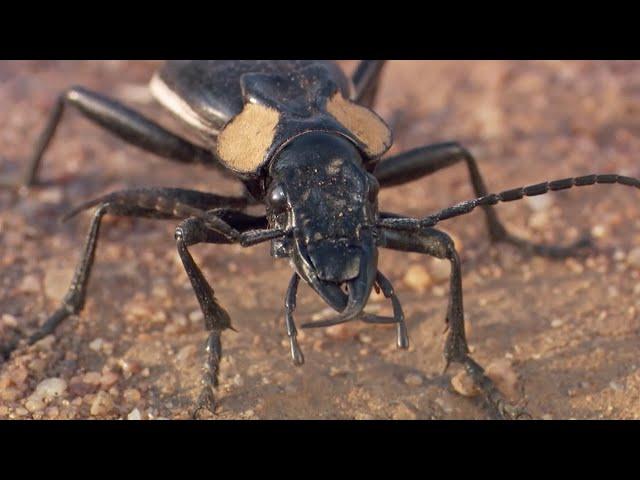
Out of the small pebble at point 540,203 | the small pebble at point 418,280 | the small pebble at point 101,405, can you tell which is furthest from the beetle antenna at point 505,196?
the small pebble at point 540,203

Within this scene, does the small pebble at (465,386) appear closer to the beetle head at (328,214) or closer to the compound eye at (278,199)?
the beetle head at (328,214)

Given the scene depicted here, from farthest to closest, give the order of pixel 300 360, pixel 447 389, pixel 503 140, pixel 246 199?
pixel 503 140, pixel 246 199, pixel 447 389, pixel 300 360

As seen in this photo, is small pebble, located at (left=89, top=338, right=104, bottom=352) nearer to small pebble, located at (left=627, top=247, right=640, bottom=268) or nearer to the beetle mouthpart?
the beetle mouthpart

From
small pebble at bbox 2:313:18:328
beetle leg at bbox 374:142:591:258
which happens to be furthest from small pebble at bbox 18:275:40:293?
beetle leg at bbox 374:142:591:258
